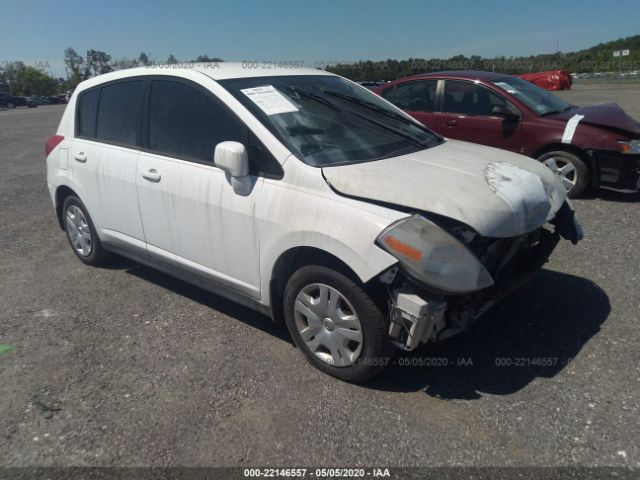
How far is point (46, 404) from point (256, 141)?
1.98 meters

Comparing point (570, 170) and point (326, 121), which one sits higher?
point (326, 121)

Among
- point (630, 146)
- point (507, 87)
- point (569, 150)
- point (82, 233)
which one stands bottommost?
point (82, 233)

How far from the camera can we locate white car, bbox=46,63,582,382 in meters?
2.53

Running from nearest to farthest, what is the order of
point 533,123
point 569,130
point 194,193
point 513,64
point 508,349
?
point 508,349
point 194,193
point 569,130
point 533,123
point 513,64

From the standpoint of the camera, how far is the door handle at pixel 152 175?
3570mm

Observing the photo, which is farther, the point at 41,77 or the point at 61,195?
the point at 41,77

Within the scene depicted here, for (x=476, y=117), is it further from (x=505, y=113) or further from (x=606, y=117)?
(x=606, y=117)

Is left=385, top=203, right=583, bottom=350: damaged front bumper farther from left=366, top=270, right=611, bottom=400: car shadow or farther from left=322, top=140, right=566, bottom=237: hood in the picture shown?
left=366, top=270, right=611, bottom=400: car shadow

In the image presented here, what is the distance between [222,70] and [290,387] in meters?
2.28

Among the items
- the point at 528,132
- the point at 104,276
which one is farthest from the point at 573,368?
the point at 528,132

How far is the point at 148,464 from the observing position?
94.8 inches

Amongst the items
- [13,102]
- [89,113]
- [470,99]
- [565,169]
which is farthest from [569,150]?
[13,102]

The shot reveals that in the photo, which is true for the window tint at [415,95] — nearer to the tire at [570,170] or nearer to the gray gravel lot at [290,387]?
the tire at [570,170]

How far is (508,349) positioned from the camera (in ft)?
10.5
